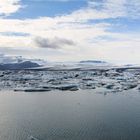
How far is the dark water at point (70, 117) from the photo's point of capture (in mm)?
13844

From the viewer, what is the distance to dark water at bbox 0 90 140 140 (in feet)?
45.4

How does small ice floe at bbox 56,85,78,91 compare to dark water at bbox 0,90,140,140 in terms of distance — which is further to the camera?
small ice floe at bbox 56,85,78,91

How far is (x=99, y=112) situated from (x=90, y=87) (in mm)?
11743

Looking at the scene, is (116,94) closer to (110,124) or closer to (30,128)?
(110,124)

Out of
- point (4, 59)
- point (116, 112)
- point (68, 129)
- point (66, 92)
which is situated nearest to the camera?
point (68, 129)

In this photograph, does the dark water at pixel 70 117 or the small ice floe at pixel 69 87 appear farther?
the small ice floe at pixel 69 87

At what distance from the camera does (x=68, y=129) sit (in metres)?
14.5

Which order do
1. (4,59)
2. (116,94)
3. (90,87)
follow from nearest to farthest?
(116,94), (90,87), (4,59)

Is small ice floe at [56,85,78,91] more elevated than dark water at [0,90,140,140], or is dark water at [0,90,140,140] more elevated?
small ice floe at [56,85,78,91]

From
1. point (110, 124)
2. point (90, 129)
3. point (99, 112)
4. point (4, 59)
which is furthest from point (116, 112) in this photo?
point (4, 59)

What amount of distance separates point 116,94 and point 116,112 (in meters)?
7.36

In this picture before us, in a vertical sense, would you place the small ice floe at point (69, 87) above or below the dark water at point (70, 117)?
above

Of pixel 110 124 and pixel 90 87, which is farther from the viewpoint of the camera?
pixel 90 87

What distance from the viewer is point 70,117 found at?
55.4 ft
